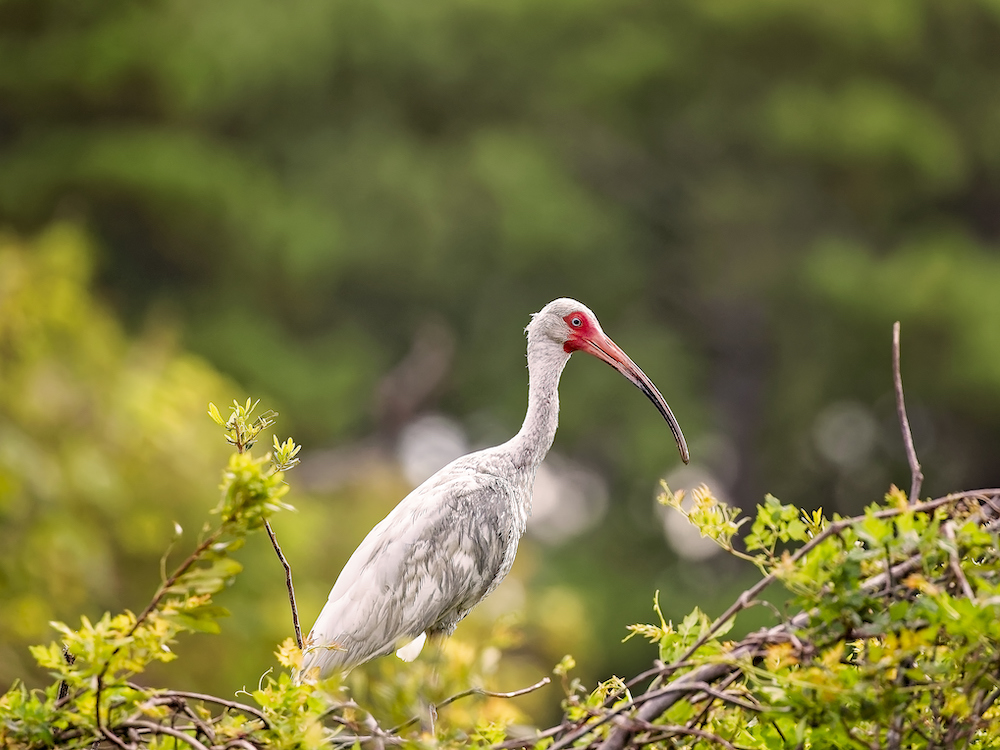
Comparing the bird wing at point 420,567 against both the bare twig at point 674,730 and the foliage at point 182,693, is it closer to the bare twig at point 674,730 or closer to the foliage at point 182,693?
the foliage at point 182,693

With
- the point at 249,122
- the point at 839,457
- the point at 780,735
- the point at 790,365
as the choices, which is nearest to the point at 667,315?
the point at 790,365

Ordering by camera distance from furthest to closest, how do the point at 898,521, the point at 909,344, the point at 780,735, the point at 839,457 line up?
1. the point at 839,457
2. the point at 909,344
3. the point at 780,735
4. the point at 898,521

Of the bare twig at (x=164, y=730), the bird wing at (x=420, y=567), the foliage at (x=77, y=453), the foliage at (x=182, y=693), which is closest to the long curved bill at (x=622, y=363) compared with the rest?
the bird wing at (x=420, y=567)

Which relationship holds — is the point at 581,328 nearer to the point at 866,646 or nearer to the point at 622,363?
the point at 622,363

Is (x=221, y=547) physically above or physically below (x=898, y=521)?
above

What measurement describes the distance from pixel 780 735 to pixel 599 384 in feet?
41.9

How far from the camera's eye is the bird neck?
4.16 m

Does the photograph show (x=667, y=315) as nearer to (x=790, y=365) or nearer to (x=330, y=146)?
(x=790, y=365)

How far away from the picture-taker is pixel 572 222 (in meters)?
15.4

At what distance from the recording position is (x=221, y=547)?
2141mm

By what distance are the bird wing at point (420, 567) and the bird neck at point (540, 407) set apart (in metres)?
0.17

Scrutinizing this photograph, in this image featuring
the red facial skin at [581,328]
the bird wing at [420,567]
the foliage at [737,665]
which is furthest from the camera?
the red facial skin at [581,328]

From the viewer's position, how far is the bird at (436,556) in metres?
3.80

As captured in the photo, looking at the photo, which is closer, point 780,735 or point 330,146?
point 780,735
